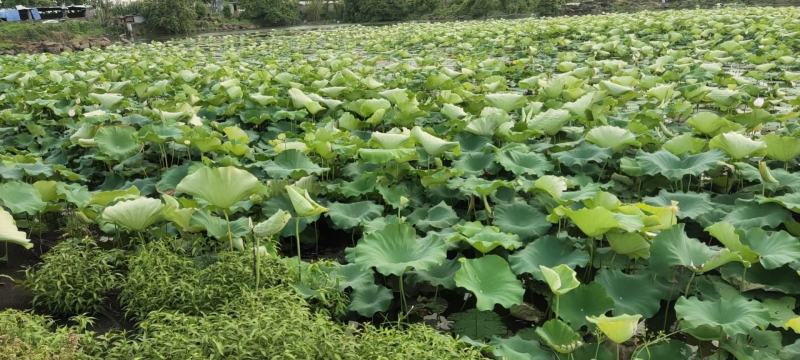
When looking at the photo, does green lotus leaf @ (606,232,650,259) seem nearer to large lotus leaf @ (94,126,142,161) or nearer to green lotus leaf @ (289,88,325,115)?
green lotus leaf @ (289,88,325,115)

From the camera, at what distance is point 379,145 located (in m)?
3.27

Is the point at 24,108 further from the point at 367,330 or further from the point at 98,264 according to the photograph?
the point at 367,330

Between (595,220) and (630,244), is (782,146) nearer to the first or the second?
(630,244)

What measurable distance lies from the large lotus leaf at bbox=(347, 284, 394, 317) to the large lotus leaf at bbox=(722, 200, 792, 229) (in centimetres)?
145

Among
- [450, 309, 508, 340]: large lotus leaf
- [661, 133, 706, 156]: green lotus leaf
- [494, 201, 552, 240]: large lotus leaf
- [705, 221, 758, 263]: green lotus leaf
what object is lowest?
[450, 309, 508, 340]: large lotus leaf

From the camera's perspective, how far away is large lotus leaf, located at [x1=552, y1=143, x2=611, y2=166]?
3226 millimetres

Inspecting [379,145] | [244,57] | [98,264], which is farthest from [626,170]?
[244,57]

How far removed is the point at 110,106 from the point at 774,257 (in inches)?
171

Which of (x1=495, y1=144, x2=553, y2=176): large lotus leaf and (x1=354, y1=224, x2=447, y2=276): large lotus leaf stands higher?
(x1=495, y1=144, x2=553, y2=176): large lotus leaf

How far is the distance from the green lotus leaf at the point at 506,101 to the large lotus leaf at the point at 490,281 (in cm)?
219

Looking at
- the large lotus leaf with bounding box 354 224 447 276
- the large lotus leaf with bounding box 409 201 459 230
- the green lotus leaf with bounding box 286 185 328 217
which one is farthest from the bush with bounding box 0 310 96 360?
the large lotus leaf with bounding box 409 201 459 230

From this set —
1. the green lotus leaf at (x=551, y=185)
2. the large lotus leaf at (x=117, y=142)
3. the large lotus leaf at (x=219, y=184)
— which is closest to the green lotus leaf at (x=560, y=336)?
the green lotus leaf at (x=551, y=185)

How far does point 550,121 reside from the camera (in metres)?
3.69

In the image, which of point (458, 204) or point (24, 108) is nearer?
point (458, 204)
